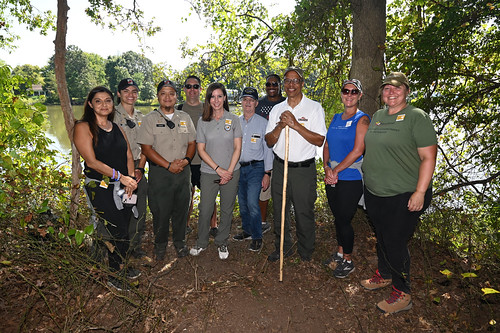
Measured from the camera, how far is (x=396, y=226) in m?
2.82

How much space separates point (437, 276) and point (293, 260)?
1855 millimetres

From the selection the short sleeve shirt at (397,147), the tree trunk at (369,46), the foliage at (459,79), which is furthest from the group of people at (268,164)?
the foliage at (459,79)

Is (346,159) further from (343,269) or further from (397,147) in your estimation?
(343,269)

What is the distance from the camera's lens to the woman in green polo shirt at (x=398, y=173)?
2564 mm

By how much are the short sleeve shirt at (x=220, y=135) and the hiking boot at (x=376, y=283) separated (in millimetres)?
2359

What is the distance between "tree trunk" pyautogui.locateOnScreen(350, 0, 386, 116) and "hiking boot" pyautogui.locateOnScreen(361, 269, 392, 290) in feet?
8.46

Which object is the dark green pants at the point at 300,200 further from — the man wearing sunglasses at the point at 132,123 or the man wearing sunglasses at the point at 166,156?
the man wearing sunglasses at the point at 132,123

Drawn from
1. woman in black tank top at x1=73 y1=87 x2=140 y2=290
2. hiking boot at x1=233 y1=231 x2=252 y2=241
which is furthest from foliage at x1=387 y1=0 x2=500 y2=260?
woman in black tank top at x1=73 y1=87 x2=140 y2=290

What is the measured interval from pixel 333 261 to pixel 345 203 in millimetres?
1000

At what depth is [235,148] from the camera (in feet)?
12.9

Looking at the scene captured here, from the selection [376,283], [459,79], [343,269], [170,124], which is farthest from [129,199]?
[459,79]

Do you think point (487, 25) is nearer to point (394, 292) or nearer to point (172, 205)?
point (394, 292)

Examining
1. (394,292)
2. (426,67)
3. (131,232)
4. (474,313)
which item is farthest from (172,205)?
(426,67)

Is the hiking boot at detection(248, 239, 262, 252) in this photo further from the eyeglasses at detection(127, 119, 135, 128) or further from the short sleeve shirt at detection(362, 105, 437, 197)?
the eyeglasses at detection(127, 119, 135, 128)
